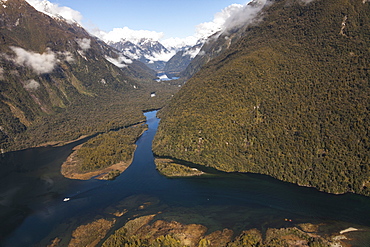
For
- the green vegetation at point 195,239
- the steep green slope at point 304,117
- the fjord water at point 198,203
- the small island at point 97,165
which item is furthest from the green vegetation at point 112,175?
the green vegetation at point 195,239

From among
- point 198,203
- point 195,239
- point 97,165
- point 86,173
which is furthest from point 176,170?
point 86,173

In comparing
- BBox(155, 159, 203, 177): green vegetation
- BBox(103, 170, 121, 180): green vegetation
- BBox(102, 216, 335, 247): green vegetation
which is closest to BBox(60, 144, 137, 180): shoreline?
BBox(103, 170, 121, 180): green vegetation

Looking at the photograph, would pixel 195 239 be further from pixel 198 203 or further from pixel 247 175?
pixel 247 175

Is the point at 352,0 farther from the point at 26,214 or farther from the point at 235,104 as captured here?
the point at 26,214

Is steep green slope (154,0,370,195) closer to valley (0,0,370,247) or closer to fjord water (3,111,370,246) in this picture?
valley (0,0,370,247)

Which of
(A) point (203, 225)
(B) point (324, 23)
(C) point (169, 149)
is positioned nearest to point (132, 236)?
(A) point (203, 225)

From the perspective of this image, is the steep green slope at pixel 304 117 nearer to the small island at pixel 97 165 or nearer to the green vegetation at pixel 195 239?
the small island at pixel 97 165
